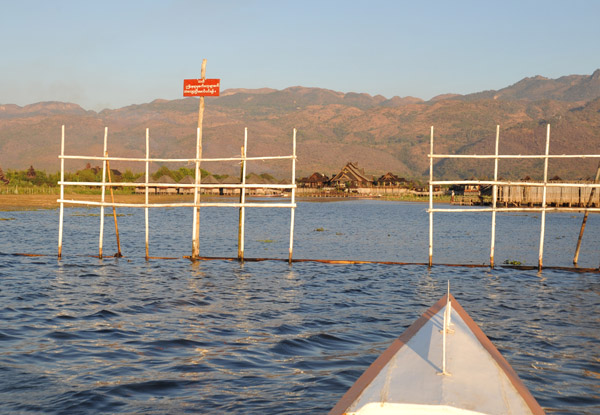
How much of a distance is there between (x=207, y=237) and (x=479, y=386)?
26391mm

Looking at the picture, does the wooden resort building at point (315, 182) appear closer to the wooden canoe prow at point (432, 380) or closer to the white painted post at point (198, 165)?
the white painted post at point (198, 165)

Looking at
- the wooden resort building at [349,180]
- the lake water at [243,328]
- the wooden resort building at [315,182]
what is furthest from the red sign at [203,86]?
the wooden resort building at [315,182]

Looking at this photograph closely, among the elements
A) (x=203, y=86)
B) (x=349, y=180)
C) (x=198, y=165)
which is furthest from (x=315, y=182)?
(x=198, y=165)

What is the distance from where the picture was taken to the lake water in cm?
649

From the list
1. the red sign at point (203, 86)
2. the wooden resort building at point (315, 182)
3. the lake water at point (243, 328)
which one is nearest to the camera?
the lake water at point (243, 328)

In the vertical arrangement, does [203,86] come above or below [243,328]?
above

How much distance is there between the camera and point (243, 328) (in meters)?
9.51

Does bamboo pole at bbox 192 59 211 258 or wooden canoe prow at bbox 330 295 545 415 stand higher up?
bamboo pole at bbox 192 59 211 258

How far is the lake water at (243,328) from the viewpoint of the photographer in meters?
6.49

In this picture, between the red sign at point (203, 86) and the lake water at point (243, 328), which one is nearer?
the lake water at point (243, 328)

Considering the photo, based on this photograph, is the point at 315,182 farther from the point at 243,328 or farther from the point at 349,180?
the point at 243,328

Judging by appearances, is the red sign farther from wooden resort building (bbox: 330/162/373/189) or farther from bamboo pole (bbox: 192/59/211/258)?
wooden resort building (bbox: 330/162/373/189)

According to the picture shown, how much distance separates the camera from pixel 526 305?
39.6 feet

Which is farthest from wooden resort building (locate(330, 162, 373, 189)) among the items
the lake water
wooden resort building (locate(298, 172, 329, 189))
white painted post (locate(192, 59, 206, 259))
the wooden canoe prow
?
the wooden canoe prow
